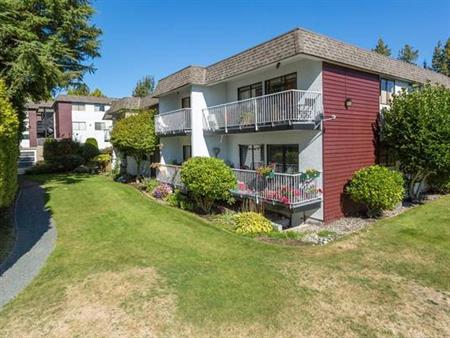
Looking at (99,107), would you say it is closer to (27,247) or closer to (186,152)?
(186,152)

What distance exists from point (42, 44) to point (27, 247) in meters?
13.4

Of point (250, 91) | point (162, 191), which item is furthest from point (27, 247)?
point (250, 91)

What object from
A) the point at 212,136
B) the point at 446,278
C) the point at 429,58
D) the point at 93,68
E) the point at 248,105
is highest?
the point at 429,58

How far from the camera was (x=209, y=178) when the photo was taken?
40.5ft

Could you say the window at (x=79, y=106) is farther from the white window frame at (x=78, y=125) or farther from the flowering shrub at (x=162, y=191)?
the flowering shrub at (x=162, y=191)

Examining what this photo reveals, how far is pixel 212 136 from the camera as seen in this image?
16734mm

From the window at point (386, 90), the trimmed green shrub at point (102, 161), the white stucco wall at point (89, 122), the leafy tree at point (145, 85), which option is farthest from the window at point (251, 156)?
the leafy tree at point (145, 85)

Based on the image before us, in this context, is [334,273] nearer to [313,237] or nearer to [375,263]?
[375,263]

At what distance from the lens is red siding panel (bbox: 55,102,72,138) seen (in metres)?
46.1

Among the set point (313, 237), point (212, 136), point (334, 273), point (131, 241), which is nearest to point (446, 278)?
point (334, 273)

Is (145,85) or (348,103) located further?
(145,85)

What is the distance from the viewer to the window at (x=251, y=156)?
14666 millimetres

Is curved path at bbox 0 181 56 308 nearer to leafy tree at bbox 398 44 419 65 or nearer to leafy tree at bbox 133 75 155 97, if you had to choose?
leafy tree at bbox 133 75 155 97

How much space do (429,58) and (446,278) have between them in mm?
58164
